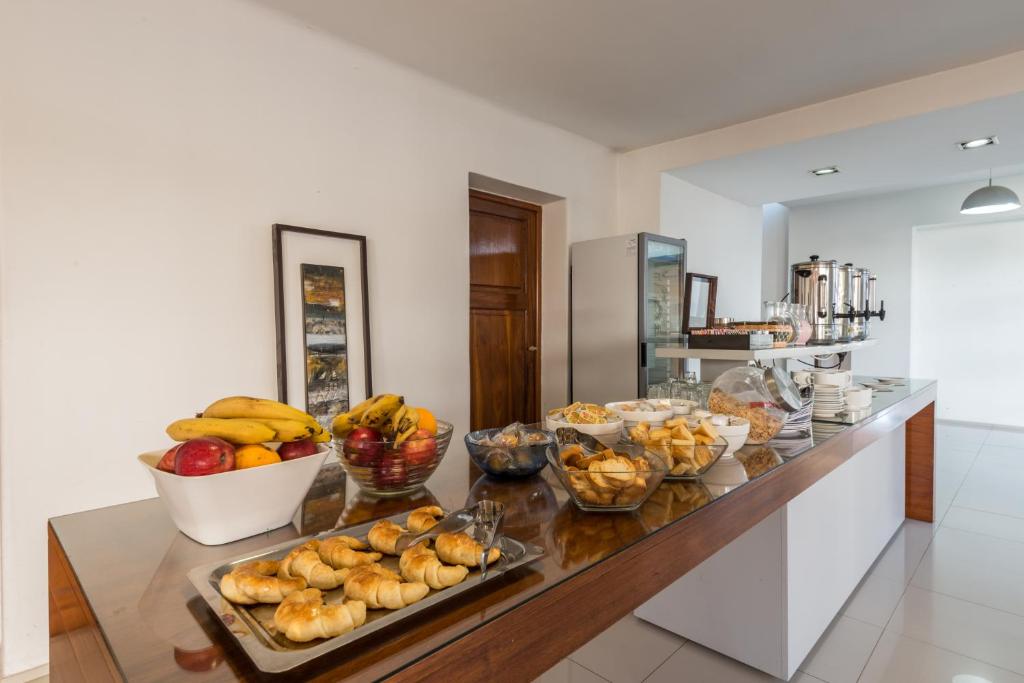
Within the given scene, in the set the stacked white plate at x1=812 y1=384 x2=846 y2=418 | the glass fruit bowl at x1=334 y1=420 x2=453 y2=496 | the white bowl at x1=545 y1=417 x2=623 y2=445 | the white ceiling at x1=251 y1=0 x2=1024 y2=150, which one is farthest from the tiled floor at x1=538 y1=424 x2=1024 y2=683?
the white ceiling at x1=251 y1=0 x2=1024 y2=150

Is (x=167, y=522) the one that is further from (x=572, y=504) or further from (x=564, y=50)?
(x=564, y=50)

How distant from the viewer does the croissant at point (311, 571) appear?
656 millimetres

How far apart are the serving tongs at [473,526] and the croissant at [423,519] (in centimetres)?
1

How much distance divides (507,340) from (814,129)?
247 centimetres

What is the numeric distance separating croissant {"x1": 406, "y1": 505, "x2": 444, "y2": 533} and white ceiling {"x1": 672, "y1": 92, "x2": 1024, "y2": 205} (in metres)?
3.83

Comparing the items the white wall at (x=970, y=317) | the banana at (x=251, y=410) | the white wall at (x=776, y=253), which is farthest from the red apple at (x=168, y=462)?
the white wall at (x=970, y=317)

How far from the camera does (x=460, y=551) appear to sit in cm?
70

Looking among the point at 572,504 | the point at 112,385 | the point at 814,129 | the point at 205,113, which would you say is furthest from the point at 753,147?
the point at 112,385

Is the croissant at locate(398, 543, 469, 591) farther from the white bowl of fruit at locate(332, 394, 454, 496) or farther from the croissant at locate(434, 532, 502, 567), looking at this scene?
the white bowl of fruit at locate(332, 394, 454, 496)

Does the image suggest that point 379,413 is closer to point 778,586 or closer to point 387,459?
point 387,459

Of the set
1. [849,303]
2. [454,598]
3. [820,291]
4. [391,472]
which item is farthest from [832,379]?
[454,598]

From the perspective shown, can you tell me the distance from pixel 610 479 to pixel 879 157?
4321 millimetres

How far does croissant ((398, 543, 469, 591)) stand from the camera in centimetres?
65

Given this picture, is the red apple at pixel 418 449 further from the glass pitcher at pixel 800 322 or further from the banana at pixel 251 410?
the glass pitcher at pixel 800 322
